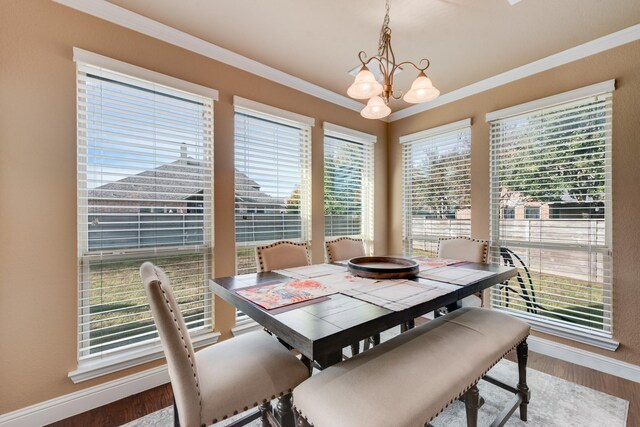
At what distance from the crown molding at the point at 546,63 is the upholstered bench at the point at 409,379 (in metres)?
2.44

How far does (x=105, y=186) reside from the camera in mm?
2000

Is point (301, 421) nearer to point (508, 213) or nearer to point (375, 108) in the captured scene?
point (375, 108)

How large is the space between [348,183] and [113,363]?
9.37 ft

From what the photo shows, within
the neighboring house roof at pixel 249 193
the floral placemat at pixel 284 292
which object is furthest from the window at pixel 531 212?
the neighboring house roof at pixel 249 193

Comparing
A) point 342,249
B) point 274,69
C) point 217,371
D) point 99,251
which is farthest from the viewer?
point 274,69

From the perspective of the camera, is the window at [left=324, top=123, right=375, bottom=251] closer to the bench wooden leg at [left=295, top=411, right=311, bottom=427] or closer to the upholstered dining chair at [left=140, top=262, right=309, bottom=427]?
the upholstered dining chair at [left=140, top=262, right=309, bottom=427]

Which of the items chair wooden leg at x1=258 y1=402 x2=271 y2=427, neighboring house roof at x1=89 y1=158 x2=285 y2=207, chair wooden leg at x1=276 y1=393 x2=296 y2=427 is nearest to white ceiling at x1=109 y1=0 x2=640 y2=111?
neighboring house roof at x1=89 y1=158 x2=285 y2=207

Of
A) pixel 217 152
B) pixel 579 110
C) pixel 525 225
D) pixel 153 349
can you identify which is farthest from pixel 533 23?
pixel 153 349

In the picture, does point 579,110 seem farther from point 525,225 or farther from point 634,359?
point 634,359

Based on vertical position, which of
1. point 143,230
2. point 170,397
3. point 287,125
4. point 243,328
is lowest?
point 170,397

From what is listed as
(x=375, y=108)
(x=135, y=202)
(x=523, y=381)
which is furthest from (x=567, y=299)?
(x=135, y=202)

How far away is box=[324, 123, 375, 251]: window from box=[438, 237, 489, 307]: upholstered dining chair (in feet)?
3.91

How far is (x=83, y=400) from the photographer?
6.11 feet

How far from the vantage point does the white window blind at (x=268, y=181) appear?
105 inches
